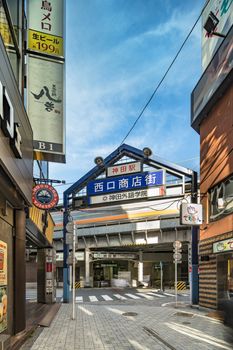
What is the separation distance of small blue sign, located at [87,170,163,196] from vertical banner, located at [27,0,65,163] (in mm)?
8456

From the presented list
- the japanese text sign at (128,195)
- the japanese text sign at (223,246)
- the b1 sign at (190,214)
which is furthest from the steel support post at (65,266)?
the japanese text sign at (223,246)

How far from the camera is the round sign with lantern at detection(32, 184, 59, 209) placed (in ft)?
44.8

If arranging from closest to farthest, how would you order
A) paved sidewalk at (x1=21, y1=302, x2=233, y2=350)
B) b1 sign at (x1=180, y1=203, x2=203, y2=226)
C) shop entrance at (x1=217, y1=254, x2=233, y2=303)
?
1. paved sidewalk at (x1=21, y1=302, x2=233, y2=350)
2. shop entrance at (x1=217, y1=254, x2=233, y2=303)
3. b1 sign at (x1=180, y1=203, x2=203, y2=226)

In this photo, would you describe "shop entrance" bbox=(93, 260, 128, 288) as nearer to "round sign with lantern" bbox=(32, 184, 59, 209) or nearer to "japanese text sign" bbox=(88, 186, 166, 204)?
"japanese text sign" bbox=(88, 186, 166, 204)

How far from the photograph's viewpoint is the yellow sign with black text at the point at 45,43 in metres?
12.3

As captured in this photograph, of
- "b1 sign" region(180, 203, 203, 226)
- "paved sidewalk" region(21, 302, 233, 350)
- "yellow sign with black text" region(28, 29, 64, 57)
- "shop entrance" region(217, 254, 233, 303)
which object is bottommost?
"paved sidewalk" region(21, 302, 233, 350)

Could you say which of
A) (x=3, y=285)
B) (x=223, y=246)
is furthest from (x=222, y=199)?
(x=3, y=285)

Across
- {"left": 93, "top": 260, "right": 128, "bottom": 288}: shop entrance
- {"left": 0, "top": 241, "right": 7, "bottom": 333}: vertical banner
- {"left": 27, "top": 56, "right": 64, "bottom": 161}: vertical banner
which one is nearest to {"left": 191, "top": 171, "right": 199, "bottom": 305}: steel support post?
{"left": 27, "top": 56, "right": 64, "bottom": 161}: vertical banner

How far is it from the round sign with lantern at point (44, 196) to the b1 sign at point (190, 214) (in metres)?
5.64

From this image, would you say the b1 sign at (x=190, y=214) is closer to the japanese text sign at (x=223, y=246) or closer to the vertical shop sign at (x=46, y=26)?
the japanese text sign at (x=223, y=246)

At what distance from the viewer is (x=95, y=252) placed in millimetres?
49750

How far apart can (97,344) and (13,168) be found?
478 cm

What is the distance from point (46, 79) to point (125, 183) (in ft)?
33.1

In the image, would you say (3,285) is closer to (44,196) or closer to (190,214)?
(44,196)
